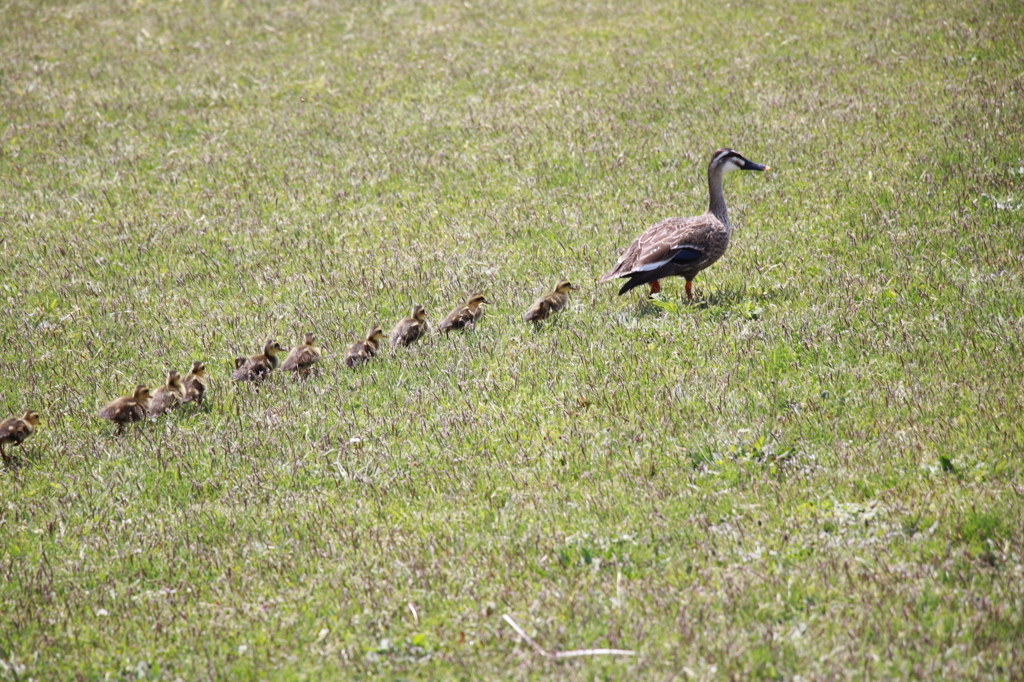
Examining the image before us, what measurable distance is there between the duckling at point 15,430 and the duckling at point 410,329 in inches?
152

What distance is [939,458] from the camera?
6523mm

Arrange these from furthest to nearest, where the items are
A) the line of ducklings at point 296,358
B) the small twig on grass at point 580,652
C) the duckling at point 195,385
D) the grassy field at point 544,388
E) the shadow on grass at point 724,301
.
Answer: the shadow on grass at point 724,301, the duckling at point 195,385, the line of ducklings at point 296,358, the grassy field at point 544,388, the small twig on grass at point 580,652

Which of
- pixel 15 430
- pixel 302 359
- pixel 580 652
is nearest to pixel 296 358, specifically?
pixel 302 359

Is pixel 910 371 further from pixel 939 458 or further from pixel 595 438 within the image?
pixel 595 438

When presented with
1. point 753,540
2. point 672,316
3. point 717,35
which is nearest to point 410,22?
point 717,35

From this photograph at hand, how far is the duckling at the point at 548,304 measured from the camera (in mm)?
10094

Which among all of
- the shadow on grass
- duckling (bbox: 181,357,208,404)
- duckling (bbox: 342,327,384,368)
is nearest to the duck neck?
the shadow on grass

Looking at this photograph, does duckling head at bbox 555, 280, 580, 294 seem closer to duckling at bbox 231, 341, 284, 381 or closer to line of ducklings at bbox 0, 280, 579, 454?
line of ducklings at bbox 0, 280, 579, 454

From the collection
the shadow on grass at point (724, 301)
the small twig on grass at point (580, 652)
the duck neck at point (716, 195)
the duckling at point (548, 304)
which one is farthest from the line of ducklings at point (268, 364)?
the small twig on grass at point (580, 652)

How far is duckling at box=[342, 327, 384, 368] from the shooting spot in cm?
970

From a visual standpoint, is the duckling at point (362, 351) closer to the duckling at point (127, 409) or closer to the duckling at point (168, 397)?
the duckling at point (168, 397)

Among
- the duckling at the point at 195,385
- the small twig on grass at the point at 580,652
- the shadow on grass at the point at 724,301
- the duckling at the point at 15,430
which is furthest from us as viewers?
the shadow on grass at the point at 724,301

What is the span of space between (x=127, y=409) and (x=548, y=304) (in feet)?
15.7

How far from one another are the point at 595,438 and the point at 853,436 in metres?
2.14
